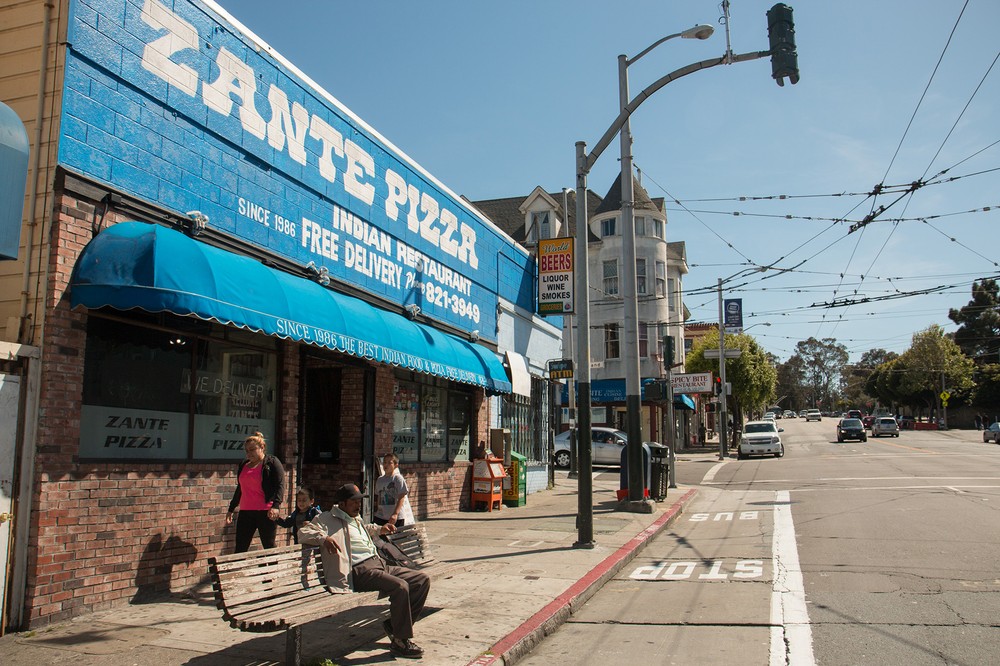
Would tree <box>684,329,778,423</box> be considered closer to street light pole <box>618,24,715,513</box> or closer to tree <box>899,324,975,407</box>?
tree <box>899,324,975,407</box>

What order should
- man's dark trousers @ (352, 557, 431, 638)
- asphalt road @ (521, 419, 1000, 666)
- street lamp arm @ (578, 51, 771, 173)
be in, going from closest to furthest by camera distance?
man's dark trousers @ (352, 557, 431, 638), asphalt road @ (521, 419, 1000, 666), street lamp arm @ (578, 51, 771, 173)

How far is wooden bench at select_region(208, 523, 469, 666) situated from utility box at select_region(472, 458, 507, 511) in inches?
379

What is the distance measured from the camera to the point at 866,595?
26.2 feet

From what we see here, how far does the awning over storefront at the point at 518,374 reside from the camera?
680 inches

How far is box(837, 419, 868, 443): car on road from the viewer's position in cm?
4603

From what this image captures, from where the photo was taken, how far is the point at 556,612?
740 centimetres

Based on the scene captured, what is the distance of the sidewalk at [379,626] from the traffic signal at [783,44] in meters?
6.72

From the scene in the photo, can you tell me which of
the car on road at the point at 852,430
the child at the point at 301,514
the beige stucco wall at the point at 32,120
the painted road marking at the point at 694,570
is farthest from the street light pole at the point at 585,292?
the car on road at the point at 852,430

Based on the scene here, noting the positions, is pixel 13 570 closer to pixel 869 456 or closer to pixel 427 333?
pixel 427 333

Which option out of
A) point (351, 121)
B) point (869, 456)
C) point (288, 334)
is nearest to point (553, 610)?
point (288, 334)

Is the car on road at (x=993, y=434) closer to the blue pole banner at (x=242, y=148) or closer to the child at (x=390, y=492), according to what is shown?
the blue pole banner at (x=242, y=148)

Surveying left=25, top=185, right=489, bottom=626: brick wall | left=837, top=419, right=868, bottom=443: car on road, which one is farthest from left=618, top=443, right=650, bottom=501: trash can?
left=837, top=419, right=868, bottom=443: car on road

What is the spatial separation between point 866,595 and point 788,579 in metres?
1.09

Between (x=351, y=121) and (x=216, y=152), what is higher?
(x=351, y=121)
